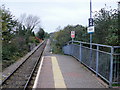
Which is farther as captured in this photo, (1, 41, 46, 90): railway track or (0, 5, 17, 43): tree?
(0, 5, 17, 43): tree

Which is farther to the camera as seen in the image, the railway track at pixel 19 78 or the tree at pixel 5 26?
the tree at pixel 5 26

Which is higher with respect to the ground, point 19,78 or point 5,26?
point 5,26

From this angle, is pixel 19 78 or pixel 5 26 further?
pixel 5 26

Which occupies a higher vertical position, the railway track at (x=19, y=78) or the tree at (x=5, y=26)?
the tree at (x=5, y=26)

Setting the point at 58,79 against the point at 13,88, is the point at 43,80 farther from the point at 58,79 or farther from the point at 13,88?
the point at 13,88

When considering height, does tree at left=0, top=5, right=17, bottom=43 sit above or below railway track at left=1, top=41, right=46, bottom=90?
above

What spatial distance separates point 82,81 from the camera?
22.9 ft

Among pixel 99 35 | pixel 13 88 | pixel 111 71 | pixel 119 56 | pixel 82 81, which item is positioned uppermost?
pixel 99 35

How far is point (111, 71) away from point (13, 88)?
14.4ft

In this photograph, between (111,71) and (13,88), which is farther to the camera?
(13,88)

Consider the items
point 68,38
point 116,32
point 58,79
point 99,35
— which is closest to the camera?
point 116,32

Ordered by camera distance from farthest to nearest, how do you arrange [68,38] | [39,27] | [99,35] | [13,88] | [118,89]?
[39,27] → [68,38] → [99,35] → [13,88] → [118,89]

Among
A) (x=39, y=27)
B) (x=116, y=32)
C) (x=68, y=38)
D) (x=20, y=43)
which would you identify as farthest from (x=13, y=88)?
(x=39, y=27)

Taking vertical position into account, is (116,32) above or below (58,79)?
above
